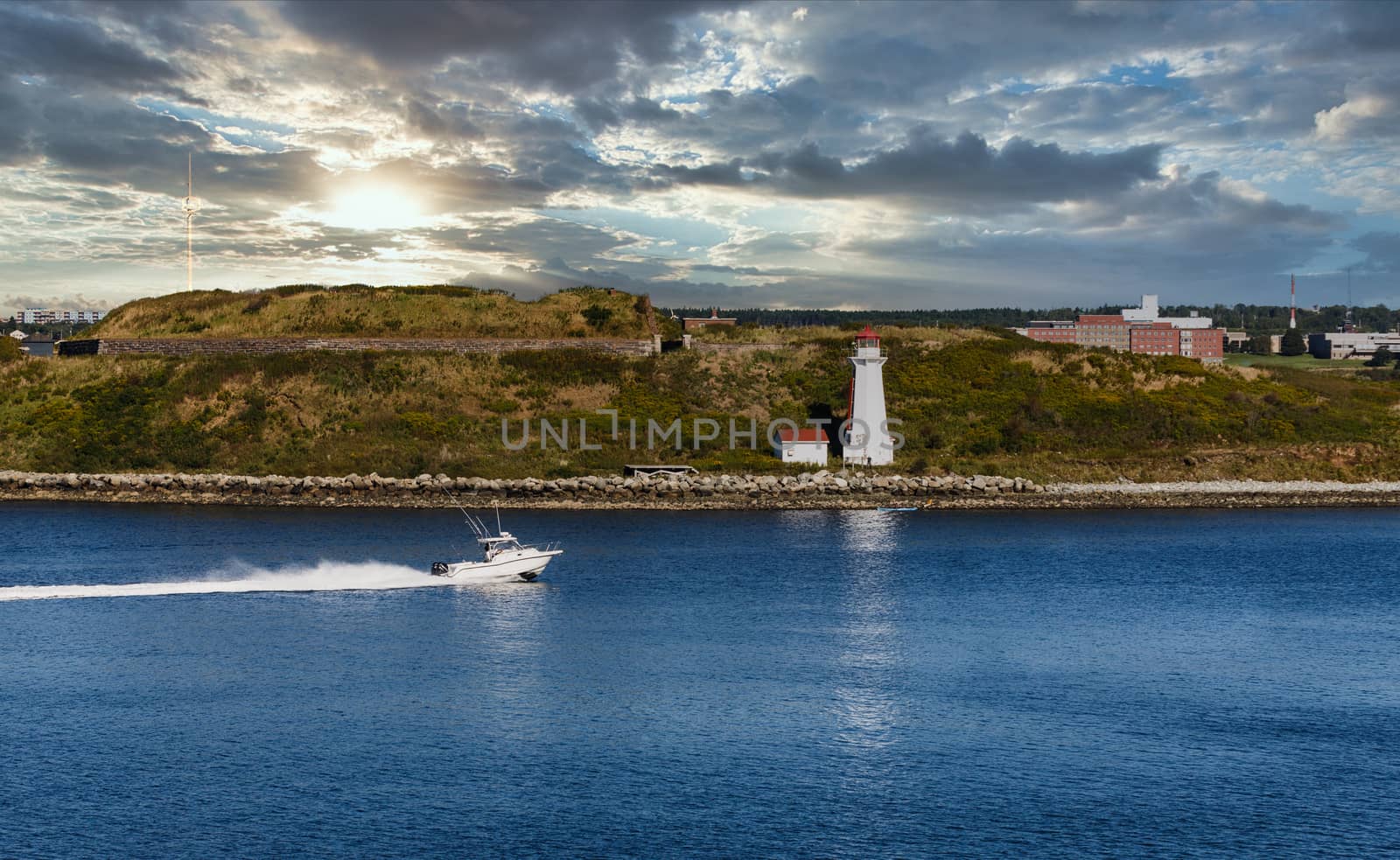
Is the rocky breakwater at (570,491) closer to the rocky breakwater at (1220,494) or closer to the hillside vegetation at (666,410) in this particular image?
the rocky breakwater at (1220,494)

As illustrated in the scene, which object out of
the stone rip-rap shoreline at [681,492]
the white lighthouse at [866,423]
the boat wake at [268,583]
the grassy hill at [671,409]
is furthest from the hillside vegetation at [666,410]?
the boat wake at [268,583]

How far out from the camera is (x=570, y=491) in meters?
75.8

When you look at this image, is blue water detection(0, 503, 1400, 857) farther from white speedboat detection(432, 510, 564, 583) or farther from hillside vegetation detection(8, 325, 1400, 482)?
hillside vegetation detection(8, 325, 1400, 482)

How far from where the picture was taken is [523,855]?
2359cm

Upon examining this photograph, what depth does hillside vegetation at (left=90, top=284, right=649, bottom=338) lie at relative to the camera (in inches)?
4240

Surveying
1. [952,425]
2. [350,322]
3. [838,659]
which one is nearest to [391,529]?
[838,659]

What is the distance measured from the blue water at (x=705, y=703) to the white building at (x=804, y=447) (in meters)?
22.4

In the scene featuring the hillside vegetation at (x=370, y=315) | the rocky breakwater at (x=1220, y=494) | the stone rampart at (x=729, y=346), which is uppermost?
the hillside vegetation at (x=370, y=315)

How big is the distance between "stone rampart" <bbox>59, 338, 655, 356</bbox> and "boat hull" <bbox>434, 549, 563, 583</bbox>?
5344 centimetres

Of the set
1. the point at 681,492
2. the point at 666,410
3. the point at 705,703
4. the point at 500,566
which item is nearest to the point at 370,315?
the point at 666,410

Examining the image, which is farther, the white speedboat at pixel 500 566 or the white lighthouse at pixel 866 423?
the white lighthouse at pixel 866 423

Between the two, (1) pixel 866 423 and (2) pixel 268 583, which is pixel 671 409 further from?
(2) pixel 268 583

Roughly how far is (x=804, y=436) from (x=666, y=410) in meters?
13.8

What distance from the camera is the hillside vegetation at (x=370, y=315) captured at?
108m
